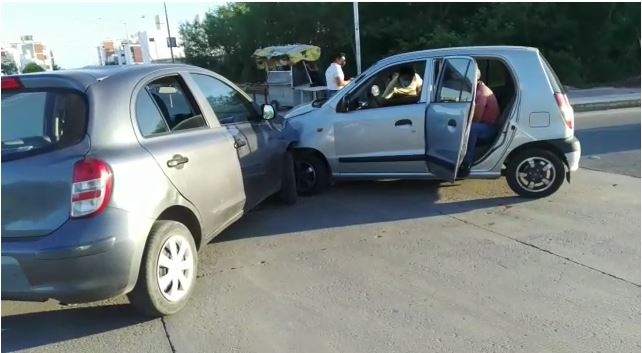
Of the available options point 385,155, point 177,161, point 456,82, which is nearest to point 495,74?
point 456,82

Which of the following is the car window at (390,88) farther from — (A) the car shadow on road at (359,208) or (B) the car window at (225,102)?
(B) the car window at (225,102)

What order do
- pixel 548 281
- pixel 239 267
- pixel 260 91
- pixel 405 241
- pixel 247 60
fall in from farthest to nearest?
pixel 247 60
pixel 260 91
pixel 405 241
pixel 239 267
pixel 548 281

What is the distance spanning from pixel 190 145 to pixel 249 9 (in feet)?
101

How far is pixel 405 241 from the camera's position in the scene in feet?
15.8

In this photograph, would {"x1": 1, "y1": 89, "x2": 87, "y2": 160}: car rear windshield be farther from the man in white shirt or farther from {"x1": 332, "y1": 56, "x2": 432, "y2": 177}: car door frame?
the man in white shirt

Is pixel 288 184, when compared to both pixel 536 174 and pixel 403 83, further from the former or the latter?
pixel 536 174

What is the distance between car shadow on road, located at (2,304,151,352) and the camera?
3.39 m

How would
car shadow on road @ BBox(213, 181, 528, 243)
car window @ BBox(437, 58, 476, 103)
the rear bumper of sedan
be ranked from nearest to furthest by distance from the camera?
1. the rear bumper of sedan
2. car shadow on road @ BBox(213, 181, 528, 243)
3. car window @ BBox(437, 58, 476, 103)

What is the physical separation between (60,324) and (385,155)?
3692 mm

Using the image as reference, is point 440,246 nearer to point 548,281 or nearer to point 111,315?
point 548,281

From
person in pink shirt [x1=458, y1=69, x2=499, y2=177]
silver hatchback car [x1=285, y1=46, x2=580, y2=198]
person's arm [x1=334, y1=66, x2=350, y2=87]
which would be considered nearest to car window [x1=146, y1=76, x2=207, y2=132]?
silver hatchback car [x1=285, y1=46, x2=580, y2=198]

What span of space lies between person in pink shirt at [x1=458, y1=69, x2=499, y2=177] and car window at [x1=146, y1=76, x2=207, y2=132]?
295 centimetres

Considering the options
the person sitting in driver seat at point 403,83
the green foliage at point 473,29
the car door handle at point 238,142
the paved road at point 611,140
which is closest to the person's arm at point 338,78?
the paved road at point 611,140

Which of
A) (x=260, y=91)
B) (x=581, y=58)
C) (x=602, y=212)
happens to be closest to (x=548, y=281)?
(x=602, y=212)
